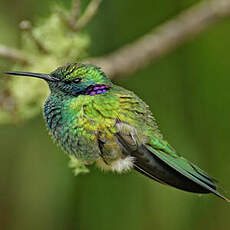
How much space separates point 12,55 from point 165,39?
0.82 meters

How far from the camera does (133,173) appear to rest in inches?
90.1

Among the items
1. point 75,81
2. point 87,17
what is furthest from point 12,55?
point 75,81

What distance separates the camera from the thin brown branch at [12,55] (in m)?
1.77

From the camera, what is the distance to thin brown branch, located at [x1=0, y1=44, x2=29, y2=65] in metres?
1.77

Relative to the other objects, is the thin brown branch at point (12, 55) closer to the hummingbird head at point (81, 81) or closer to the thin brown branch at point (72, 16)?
the thin brown branch at point (72, 16)

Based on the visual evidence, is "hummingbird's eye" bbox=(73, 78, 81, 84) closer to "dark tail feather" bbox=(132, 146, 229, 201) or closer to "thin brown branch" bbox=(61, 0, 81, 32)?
"dark tail feather" bbox=(132, 146, 229, 201)

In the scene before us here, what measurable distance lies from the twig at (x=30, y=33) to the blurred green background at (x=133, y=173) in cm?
54

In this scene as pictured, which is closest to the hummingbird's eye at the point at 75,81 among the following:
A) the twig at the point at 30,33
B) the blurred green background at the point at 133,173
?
the twig at the point at 30,33

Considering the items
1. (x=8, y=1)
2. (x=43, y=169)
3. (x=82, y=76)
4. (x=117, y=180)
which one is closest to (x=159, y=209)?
(x=117, y=180)

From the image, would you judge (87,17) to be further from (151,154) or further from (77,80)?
(151,154)

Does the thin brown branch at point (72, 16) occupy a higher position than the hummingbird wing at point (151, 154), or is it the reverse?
the thin brown branch at point (72, 16)

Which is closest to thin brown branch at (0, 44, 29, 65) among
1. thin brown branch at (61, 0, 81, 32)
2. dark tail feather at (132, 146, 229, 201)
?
thin brown branch at (61, 0, 81, 32)

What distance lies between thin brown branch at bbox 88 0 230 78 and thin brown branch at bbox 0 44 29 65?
36cm

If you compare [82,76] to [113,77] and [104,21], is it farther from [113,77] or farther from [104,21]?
[104,21]
